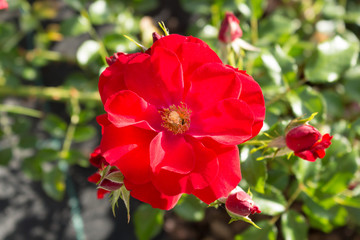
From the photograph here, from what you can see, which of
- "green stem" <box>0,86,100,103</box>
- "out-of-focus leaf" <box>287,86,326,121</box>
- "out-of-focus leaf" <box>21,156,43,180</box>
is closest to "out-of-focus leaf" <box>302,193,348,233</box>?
"out-of-focus leaf" <box>287,86,326,121</box>

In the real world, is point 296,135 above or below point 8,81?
above

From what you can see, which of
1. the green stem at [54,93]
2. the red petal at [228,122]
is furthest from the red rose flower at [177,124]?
the green stem at [54,93]

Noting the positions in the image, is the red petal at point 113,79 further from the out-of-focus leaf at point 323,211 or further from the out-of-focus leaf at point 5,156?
the out-of-focus leaf at point 5,156

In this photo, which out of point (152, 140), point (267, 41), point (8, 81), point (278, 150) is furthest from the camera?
point (8, 81)

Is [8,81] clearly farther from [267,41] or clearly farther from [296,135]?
[296,135]

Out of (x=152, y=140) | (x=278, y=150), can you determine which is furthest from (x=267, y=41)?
(x=152, y=140)
